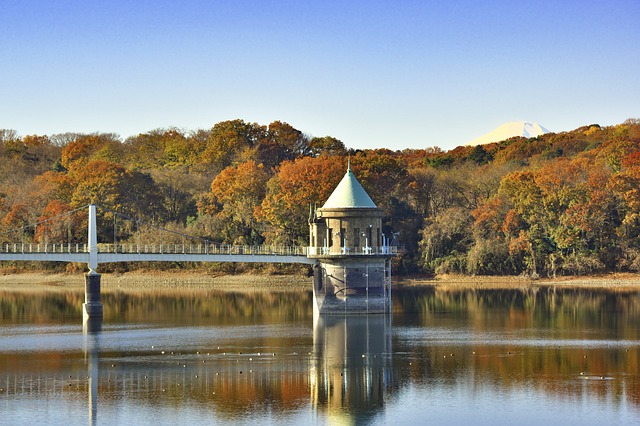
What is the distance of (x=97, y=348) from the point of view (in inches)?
2188

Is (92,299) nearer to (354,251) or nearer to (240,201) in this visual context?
(354,251)

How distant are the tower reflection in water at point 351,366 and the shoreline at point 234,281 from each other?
31366 mm

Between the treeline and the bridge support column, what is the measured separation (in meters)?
23.3

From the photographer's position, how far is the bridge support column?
7006cm

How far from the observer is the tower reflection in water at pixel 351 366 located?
133ft

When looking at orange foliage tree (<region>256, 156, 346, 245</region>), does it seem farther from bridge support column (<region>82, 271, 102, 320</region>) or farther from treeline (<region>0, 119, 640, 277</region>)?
bridge support column (<region>82, 271, 102, 320</region>)

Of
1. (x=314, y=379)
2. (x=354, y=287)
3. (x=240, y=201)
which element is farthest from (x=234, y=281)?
(x=314, y=379)

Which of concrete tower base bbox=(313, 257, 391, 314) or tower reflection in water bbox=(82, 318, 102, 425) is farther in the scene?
concrete tower base bbox=(313, 257, 391, 314)

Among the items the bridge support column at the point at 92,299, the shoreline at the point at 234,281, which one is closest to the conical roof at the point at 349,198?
the bridge support column at the point at 92,299

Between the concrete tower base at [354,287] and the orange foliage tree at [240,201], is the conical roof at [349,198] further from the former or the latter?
the orange foliage tree at [240,201]

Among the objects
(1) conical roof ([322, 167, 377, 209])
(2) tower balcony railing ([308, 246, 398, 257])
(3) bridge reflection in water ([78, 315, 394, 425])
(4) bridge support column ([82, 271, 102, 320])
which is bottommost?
(3) bridge reflection in water ([78, 315, 394, 425])

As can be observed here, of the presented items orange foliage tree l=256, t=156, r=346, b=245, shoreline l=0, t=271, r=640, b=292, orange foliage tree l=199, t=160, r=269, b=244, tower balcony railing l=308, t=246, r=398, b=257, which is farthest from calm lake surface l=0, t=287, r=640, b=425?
orange foliage tree l=199, t=160, r=269, b=244

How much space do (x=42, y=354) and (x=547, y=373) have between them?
2247 cm

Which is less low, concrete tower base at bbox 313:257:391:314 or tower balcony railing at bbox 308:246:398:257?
tower balcony railing at bbox 308:246:398:257
